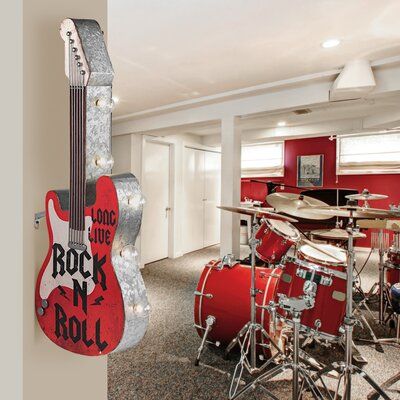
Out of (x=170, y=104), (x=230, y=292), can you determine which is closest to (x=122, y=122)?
(x=170, y=104)

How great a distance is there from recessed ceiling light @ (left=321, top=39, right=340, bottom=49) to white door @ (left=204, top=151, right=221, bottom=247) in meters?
4.29

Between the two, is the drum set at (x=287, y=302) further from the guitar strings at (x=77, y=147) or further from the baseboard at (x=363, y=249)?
the baseboard at (x=363, y=249)

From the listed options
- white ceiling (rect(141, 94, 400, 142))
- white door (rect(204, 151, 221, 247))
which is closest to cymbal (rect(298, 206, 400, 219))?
white ceiling (rect(141, 94, 400, 142))

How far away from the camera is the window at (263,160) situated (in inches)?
259

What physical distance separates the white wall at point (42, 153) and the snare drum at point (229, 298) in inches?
69.9

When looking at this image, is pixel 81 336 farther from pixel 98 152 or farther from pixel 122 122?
pixel 122 122

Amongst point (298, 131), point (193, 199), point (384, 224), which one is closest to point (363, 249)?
point (298, 131)

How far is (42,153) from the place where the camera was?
554 millimetres

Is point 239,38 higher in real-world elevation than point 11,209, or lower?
higher

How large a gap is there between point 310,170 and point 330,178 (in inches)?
16.2

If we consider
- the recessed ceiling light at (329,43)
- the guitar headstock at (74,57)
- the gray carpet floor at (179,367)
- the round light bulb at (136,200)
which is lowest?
the gray carpet floor at (179,367)

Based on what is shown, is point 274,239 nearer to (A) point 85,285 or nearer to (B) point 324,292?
(B) point 324,292

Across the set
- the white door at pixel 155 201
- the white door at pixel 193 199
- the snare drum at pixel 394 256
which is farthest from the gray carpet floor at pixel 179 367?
the white door at pixel 193 199

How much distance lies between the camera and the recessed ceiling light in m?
2.21
